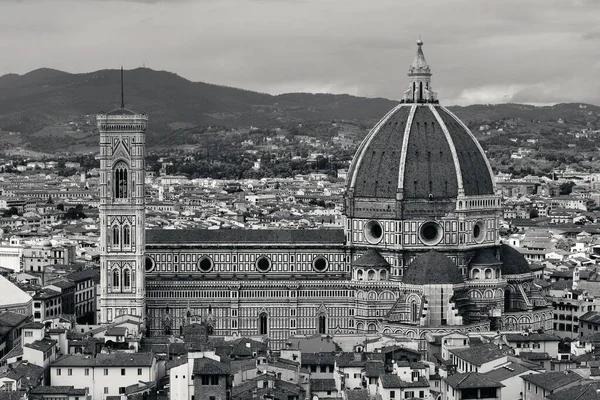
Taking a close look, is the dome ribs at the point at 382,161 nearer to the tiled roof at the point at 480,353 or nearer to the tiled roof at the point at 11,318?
the tiled roof at the point at 480,353

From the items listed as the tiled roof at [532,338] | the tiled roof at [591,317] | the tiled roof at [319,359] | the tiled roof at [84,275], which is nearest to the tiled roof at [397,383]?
the tiled roof at [319,359]

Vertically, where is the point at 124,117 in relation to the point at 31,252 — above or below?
above

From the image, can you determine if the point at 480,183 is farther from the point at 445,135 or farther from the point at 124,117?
the point at 124,117

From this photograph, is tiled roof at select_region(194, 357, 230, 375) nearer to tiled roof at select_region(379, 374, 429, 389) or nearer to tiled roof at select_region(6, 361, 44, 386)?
tiled roof at select_region(379, 374, 429, 389)

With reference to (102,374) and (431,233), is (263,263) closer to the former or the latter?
(431,233)

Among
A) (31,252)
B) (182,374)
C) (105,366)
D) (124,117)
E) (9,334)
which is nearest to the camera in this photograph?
(182,374)

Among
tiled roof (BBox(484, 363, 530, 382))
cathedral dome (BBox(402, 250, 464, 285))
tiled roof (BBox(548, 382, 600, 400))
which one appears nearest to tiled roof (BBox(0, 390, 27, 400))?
tiled roof (BBox(484, 363, 530, 382))

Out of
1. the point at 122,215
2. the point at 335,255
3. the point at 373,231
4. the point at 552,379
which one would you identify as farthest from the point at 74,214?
the point at 552,379

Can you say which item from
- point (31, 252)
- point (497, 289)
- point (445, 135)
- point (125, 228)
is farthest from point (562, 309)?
A: point (31, 252)
